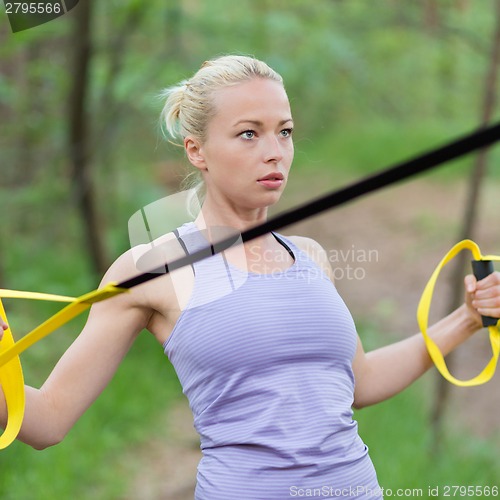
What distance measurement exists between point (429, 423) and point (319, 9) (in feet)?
11.3

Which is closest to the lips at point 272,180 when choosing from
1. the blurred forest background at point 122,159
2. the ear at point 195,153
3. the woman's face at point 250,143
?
the woman's face at point 250,143

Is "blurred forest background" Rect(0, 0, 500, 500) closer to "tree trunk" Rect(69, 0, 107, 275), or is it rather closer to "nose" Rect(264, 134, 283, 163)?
"tree trunk" Rect(69, 0, 107, 275)

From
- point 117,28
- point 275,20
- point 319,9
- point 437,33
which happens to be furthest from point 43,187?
point 437,33

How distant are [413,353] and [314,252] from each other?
34cm

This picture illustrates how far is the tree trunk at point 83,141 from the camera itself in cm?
492

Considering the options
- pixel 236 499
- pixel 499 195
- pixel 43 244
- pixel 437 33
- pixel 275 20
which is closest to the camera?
pixel 236 499

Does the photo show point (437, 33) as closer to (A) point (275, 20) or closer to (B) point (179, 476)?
(A) point (275, 20)

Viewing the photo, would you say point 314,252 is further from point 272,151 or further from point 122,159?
point 122,159

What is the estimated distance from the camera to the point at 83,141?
17.0 ft

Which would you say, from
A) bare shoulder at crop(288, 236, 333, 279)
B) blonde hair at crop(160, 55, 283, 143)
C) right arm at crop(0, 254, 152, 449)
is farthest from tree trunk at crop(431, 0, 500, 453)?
right arm at crop(0, 254, 152, 449)

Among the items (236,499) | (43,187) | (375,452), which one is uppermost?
(236,499)

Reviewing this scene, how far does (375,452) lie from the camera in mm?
3516

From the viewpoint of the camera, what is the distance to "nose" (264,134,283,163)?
51.9 inches

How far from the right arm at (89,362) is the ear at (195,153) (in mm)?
213
